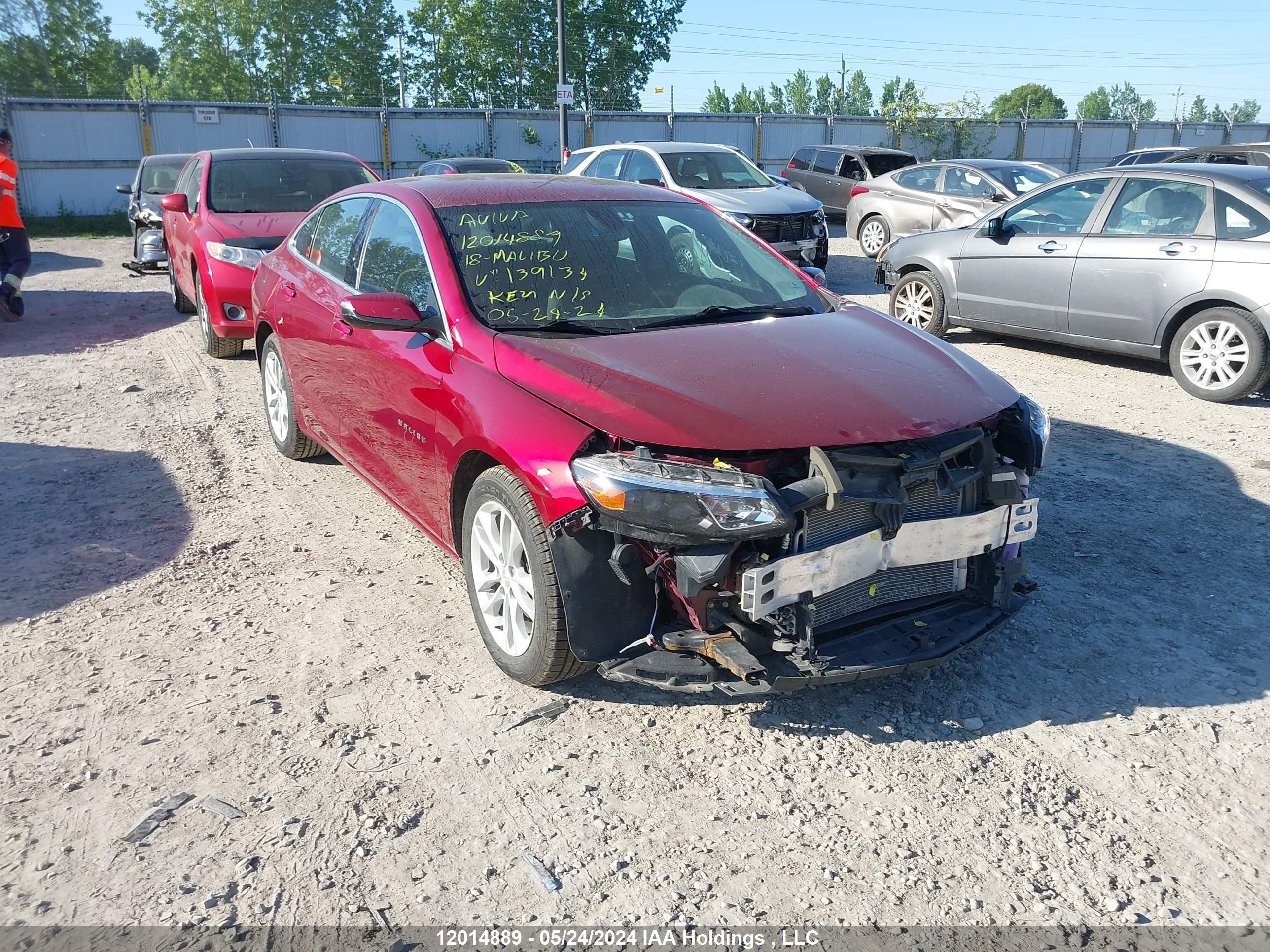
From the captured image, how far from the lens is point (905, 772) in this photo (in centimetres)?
307

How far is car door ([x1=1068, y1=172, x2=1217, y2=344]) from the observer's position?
24.4 ft

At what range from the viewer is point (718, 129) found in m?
29.8

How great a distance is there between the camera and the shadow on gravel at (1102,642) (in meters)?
3.40

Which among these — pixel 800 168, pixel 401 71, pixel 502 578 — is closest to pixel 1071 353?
pixel 502 578

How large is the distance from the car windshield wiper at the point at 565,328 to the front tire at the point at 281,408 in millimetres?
2385

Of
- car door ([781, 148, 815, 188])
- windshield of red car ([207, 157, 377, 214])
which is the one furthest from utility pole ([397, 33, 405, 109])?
windshield of red car ([207, 157, 377, 214])

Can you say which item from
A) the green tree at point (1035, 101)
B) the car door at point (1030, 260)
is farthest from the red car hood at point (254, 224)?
the green tree at point (1035, 101)

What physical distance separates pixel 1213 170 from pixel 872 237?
326 inches

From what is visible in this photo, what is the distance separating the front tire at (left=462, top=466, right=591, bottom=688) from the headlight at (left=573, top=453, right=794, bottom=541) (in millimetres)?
334

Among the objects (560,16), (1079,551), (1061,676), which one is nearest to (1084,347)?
(1079,551)

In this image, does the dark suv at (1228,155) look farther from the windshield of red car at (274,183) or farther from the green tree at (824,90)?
the green tree at (824,90)

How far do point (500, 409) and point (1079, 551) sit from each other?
2974 millimetres

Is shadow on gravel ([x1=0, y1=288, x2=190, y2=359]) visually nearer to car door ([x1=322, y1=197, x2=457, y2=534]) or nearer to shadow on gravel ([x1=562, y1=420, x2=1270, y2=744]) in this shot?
car door ([x1=322, y1=197, x2=457, y2=534])

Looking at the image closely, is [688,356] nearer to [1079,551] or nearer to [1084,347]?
[1079,551]
